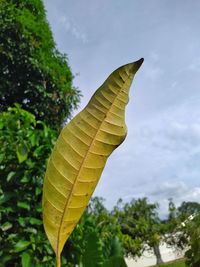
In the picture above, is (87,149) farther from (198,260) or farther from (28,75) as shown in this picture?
(28,75)

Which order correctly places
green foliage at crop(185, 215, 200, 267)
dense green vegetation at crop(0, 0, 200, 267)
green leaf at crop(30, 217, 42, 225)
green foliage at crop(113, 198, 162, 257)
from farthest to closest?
green foliage at crop(113, 198, 162, 257)
green leaf at crop(30, 217, 42, 225)
dense green vegetation at crop(0, 0, 200, 267)
green foliage at crop(185, 215, 200, 267)

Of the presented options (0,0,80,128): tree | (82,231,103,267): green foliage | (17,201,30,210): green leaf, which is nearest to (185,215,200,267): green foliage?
(82,231,103,267): green foliage

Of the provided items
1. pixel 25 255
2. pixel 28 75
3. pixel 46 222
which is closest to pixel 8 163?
pixel 25 255

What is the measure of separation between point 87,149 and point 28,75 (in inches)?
284

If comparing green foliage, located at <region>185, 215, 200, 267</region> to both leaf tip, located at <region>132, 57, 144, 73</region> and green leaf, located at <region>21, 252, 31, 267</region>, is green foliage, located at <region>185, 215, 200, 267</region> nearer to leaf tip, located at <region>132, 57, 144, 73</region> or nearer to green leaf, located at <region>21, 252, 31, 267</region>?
leaf tip, located at <region>132, 57, 144, 73</region>

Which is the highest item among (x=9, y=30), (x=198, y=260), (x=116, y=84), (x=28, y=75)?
(x=9, y=30)

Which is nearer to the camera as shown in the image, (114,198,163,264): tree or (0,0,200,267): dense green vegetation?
(0,0,200,267): dense green vegetation

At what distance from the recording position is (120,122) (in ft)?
1.15

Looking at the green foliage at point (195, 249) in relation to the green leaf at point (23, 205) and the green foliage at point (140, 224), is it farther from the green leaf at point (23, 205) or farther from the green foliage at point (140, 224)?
the green foliage at point (140, 224)

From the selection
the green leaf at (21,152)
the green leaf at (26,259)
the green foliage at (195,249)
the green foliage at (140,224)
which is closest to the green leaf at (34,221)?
the green leaf at (26,259)

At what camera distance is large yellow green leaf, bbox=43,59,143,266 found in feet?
1.15

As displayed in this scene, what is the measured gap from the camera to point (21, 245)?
1547 mm

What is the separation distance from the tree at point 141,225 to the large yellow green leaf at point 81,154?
70.2 feet

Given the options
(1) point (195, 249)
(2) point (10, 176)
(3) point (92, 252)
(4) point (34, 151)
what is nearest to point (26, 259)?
(2) point (10, 176)
